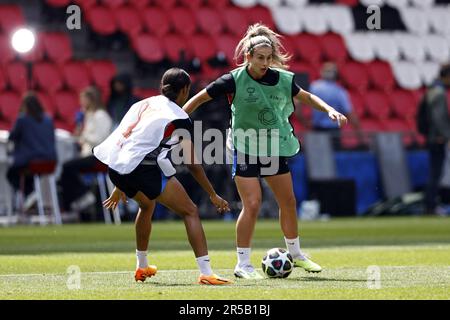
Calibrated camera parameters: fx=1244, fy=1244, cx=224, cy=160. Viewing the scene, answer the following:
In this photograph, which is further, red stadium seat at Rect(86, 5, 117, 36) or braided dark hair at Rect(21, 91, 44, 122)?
red stadium seat at Rect(86, 5, 117, 36)

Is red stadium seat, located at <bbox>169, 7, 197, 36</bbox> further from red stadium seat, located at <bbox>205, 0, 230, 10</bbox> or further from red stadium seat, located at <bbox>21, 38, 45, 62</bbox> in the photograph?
red stadium seat, located at <bbox>21, 38, 45, 62</bbox>

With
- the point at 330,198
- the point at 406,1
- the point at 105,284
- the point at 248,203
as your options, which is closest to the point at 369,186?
the point at 330,198

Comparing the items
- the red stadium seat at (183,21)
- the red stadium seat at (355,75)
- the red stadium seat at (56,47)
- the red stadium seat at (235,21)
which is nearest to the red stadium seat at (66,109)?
the red stadium seat at (56,47)

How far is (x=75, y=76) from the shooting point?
2173 centimetres

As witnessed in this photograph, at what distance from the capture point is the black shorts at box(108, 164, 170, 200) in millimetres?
9094

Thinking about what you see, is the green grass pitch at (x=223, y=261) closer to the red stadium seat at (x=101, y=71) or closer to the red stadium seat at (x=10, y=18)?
the red stadium seat at (x=101, y=71)

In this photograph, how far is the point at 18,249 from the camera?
13.3 m

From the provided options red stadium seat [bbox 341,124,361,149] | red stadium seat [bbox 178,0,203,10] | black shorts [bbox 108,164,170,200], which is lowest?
black shorts [bbox 108,164,170,200]

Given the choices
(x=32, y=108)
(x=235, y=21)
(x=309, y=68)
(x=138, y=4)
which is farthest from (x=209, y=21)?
(x=32, y=108)

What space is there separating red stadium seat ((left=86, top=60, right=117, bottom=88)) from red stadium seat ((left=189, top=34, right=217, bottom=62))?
5.93 feet

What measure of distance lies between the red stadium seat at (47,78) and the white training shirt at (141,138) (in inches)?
486

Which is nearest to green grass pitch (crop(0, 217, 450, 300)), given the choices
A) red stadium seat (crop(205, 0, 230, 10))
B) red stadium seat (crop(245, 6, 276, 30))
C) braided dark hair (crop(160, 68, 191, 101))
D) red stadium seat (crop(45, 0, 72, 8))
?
braided dark hair (crop(160, 68, 191, 101))

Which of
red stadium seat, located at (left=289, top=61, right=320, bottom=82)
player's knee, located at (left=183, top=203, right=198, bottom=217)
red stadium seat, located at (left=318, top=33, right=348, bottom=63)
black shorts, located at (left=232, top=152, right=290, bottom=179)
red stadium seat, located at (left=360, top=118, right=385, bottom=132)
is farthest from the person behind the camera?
red stadium seat, located at (left=318, top=33, right=348, bottom=63)
